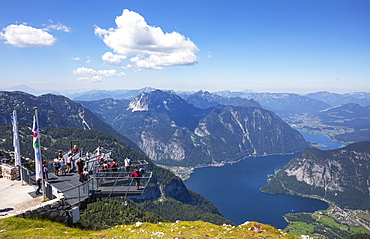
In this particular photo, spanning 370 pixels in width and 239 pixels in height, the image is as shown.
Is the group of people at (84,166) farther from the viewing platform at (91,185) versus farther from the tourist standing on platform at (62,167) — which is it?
the viewing platform at (91,185)

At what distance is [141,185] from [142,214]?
14341 centimetres

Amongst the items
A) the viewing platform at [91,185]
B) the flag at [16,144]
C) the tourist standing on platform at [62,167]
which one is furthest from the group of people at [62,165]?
the flag at [16,144]

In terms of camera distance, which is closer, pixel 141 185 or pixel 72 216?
pixel 72 216

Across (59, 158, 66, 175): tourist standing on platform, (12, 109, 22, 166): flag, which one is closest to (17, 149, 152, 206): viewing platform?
(59, 158, 66, 175): tourist standing on platform

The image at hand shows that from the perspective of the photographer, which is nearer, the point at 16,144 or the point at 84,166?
the point at 84,166

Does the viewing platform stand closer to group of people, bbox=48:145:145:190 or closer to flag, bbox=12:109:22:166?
group of people, bbox=48:145:145:190

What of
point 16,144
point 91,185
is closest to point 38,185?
point 91,185

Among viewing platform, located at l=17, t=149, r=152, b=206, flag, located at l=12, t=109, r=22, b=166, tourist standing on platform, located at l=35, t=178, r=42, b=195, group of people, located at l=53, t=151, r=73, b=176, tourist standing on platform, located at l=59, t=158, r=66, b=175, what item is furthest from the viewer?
flag, located at l=12, t=109, r=22, b=166

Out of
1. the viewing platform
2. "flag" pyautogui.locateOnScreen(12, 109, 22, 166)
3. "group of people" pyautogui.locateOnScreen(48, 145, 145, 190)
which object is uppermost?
"flag" pyautogui.locateOnScreen(12, 109, 22, 166)

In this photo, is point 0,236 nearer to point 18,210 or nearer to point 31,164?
point 18,210

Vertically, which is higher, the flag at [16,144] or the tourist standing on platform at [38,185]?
the flag at [16,144]

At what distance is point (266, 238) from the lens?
2753 cm

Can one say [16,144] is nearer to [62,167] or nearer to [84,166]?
[62,167]

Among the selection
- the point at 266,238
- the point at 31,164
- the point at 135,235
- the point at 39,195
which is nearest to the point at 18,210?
the point at 39,195
